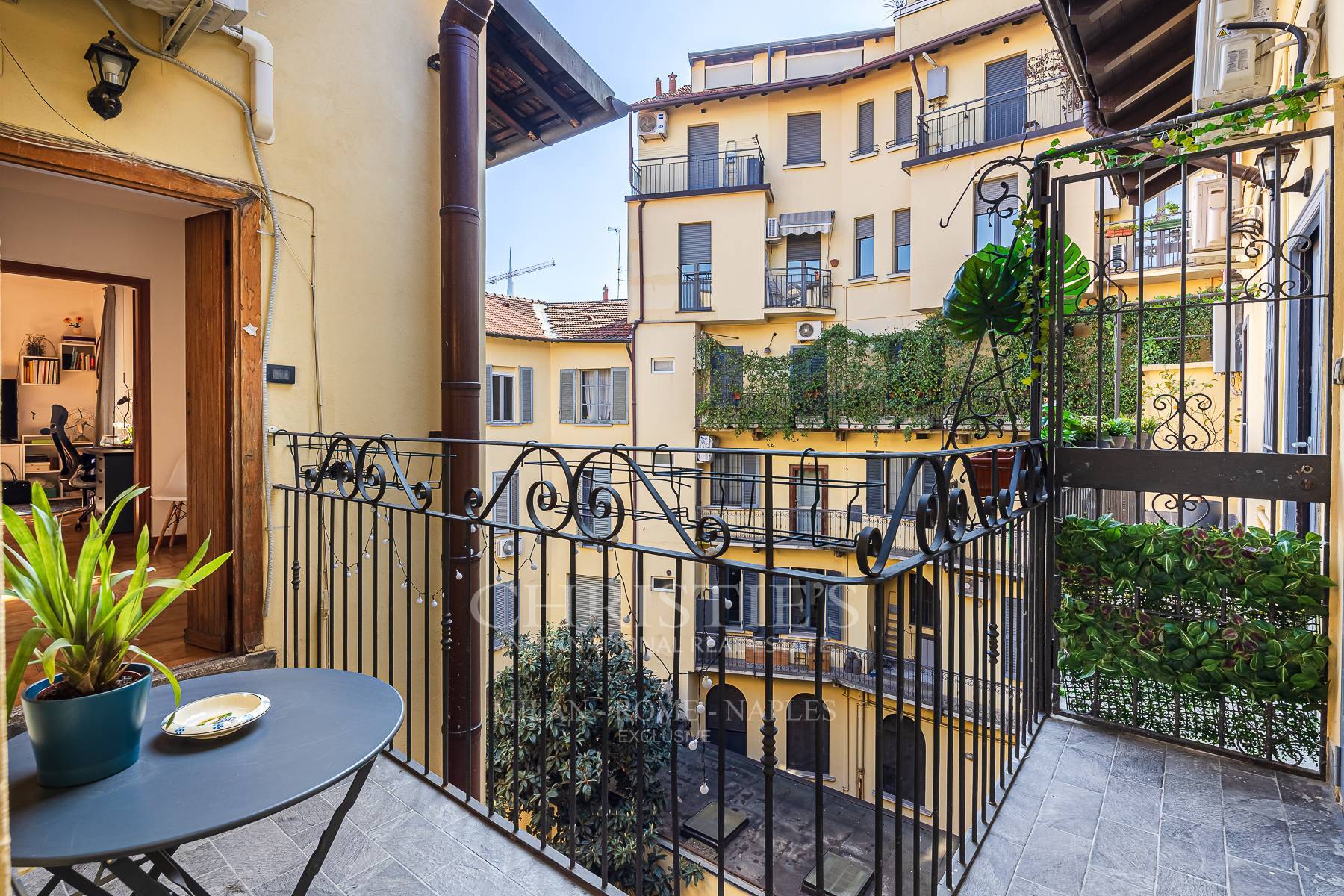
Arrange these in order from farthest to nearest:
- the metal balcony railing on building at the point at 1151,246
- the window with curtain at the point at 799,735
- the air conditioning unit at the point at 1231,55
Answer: the window with curtain at the point at 799,735 → the metal balcony railing on building at the point at 1151,246 → the air conditioning unit at the point at 1231,55

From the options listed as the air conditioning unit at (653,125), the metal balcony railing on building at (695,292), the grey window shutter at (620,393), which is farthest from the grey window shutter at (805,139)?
the grey window shutter at (620,393)

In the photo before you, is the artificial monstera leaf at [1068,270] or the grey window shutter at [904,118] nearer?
the artificial monstera leaf at [1068,270]

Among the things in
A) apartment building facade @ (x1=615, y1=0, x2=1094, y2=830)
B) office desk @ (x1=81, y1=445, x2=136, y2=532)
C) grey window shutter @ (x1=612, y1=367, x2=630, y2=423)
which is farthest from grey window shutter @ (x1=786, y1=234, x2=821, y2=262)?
office desk @ (x1=81, y1=445, x2=136, y2=532)

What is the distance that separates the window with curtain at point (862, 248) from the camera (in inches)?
502

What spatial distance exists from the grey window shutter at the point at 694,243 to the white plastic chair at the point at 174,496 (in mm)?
10003

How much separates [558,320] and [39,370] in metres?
9.44

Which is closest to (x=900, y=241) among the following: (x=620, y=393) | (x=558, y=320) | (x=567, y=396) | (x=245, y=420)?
(x=620, y=393)

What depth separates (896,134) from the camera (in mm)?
12211

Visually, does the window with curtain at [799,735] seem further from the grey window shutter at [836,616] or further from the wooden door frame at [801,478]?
the wooden door frame at [801,478]

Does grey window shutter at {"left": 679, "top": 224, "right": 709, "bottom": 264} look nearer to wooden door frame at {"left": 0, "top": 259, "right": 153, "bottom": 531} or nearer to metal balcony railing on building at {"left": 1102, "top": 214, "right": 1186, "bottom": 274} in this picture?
metal balcony railing on building at {"left": 1102, "top": 214, "right": 1186, "bottom": 274}

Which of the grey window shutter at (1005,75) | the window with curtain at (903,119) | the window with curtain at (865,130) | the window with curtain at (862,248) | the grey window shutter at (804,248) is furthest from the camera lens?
the grey window shutter at (804,248)

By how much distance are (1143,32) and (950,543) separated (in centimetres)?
370

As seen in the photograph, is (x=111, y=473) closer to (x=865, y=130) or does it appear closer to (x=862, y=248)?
(x=862, y=248)

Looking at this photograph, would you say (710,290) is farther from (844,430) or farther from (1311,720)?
(1311,720)
